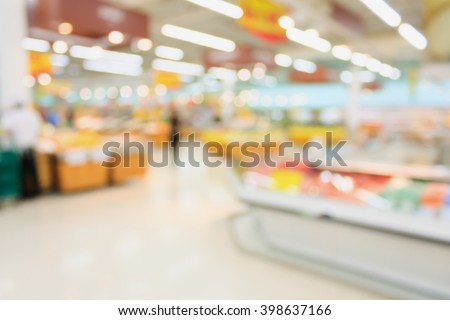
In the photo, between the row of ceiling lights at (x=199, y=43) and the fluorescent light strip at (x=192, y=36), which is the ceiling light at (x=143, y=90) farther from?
the fluorescent light strip at (x=192, y=36)

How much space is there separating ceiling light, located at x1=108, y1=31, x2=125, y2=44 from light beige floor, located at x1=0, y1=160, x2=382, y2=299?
3015 millimetres

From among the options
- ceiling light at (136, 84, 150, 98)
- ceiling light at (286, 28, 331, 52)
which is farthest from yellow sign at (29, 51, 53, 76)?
ceiling light at (136, 84, 150, 98)

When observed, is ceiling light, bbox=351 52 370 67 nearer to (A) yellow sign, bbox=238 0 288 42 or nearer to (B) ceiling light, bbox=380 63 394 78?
(B) ceiling light, bbox=380 63 394 78

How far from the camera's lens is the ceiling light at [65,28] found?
5719 mm

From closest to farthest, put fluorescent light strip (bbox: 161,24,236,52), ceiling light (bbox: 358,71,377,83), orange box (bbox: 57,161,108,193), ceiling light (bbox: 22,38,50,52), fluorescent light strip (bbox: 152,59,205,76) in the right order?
orange box (bbox: 57,161,108,193) → fluorescent light strip (bbox: 161,24,236,52) → ceiling light (bbox: 22,38,50,52) → fluorescent light strip (bbox: 152,59,205,76) → ceiling light (bbox: 358,71,377,83)

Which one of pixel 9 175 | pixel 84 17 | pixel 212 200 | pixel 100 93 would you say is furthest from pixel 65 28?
pixel 100 93

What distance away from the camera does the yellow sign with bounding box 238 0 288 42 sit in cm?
429

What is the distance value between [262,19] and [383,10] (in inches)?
109

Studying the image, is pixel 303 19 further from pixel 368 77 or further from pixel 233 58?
pixel 368 77

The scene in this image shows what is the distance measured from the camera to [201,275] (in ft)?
11.0

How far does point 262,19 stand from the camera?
450 centimetres

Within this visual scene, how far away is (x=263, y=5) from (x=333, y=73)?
1334cm

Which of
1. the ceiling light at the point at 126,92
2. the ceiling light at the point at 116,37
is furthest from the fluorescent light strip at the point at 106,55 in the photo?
the ceiling light at the point at 126,92
